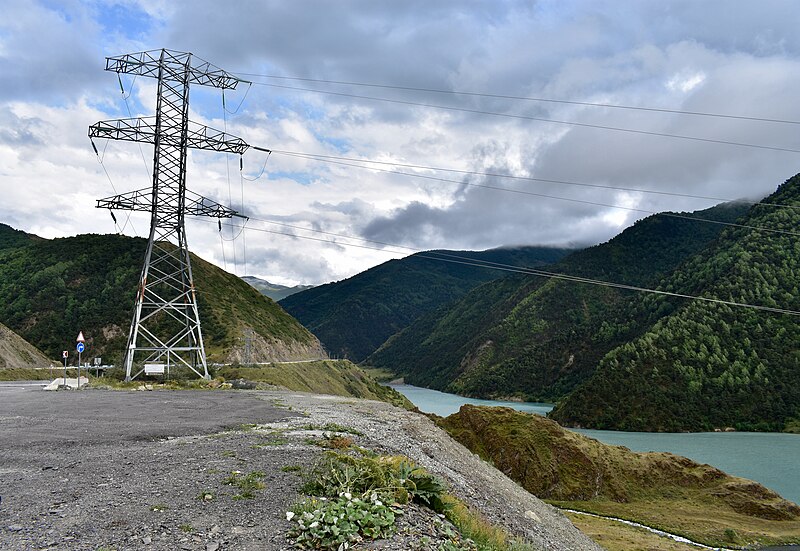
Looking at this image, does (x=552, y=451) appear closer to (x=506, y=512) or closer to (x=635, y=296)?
(x=506, y=512)

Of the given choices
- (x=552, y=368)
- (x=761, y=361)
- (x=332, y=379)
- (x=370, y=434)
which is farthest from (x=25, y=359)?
(x=552, y=368)

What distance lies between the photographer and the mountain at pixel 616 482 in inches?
2063

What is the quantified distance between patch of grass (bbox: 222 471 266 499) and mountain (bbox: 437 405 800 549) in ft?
150

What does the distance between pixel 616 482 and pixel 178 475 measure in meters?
59.0

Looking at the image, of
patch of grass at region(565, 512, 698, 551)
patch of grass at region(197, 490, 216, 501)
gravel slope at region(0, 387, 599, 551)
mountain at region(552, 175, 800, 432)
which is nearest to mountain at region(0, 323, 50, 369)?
gravel slope at region(0, 387, 599, 551)

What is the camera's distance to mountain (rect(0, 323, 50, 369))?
51.2m

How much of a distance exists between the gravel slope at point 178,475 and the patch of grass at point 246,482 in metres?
0.13

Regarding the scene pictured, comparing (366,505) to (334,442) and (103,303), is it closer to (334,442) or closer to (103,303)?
(334,442)

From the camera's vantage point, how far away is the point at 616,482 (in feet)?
193

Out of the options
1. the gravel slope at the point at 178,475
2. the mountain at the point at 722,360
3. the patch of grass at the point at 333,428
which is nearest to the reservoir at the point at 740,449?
the mountain at the point at 722,360

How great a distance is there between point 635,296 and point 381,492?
19965cm

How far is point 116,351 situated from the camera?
72375 mm

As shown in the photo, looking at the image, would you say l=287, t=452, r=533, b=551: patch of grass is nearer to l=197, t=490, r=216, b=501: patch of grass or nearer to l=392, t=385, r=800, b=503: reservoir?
l=197, t=490, r=216, b=501: patch of grass

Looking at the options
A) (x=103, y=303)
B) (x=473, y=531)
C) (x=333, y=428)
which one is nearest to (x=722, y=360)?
(x=103, y=303)
